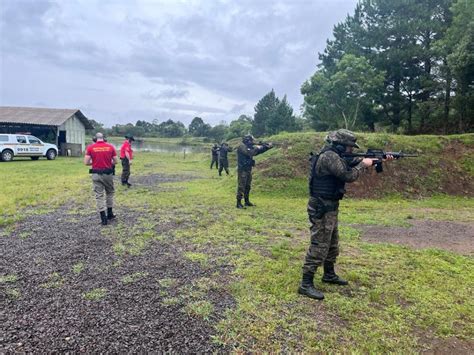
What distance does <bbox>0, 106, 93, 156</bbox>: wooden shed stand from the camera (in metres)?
29.2

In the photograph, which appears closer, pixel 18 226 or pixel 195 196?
pixel 18 226

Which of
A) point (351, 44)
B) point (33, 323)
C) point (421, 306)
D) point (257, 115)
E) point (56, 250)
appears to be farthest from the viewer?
point (257, 115)

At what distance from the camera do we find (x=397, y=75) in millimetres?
30266

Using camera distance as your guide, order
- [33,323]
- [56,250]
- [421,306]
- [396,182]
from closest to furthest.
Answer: [33,323] < [421,306] < [56,250] < [396,182]

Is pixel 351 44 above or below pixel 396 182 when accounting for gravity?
above

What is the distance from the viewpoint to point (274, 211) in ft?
31.8

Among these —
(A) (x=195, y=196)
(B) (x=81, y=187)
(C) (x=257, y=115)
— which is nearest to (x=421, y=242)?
(A) (x=195, y=196)

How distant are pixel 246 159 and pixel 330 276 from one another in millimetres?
5592

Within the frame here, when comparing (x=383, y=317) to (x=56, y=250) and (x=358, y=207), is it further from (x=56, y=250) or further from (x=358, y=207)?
(x=358, y=207)

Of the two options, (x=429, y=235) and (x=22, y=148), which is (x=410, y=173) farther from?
(x=22, y=148)

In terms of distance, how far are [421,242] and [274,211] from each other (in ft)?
12.7

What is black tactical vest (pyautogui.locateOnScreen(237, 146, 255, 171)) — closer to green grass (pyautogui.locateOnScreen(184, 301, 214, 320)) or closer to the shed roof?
green grass (pyautogui.locateOnScreen(184, 301, 214, 320))

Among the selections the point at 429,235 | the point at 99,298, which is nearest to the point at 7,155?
the point at 99,298

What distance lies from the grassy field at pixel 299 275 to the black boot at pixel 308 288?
0.11 m
